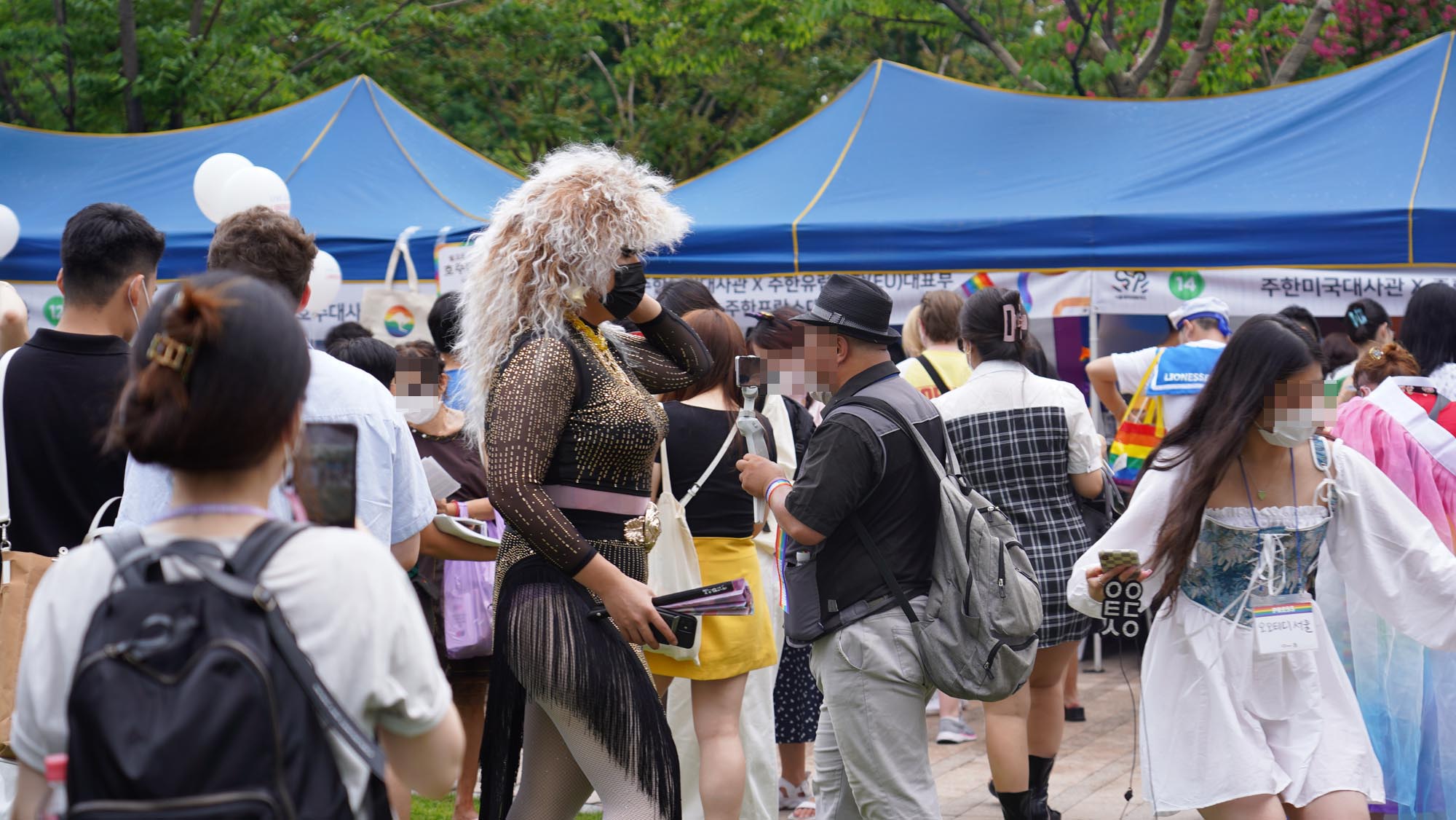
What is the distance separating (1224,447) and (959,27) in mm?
12634

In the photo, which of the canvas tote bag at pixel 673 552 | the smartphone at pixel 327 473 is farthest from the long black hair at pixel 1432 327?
the smartphone at pixel 327 473

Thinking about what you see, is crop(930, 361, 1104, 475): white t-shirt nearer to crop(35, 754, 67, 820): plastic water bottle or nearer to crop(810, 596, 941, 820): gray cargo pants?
crop(810, 596, 941, 820): gray cargo pants

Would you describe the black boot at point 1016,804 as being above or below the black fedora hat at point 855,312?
below

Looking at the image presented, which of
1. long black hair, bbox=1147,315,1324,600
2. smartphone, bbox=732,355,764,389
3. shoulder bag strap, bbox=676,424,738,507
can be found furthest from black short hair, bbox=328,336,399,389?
long black hair, bbox=1147,315,1324,600

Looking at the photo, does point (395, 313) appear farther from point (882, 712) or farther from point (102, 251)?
point (882, 712)

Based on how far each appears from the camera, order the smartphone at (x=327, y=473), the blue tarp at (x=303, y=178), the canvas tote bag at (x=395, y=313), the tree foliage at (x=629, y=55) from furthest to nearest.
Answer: the tree foliage at (x=629, y=55), the blue tarp at (x=303, y=178), the canvas tote bag at (x=395, y=313), the smartphone at (x=327, y=473)

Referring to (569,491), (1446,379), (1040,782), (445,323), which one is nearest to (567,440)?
(569,491)

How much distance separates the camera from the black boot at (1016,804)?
16.6 feet

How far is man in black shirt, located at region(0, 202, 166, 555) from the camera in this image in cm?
A: 332

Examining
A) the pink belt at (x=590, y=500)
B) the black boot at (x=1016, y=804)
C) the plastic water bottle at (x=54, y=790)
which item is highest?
the pink belt at (x=590, y=500)

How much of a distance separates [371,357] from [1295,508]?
10.7 ft

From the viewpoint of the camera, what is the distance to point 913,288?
827cm

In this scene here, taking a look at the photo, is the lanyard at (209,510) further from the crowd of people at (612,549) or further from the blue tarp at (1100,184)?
the blue tarp at (1100,184)

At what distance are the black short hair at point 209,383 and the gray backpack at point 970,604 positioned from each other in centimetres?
248
